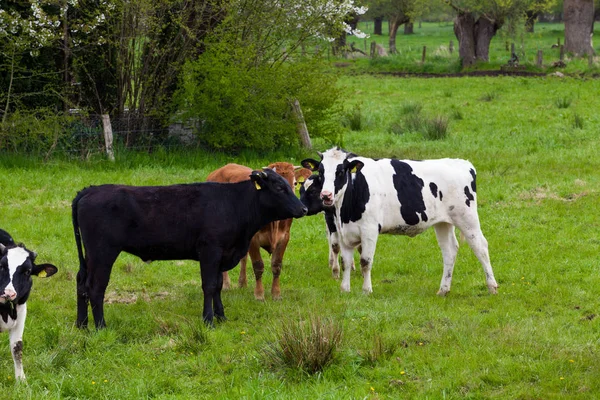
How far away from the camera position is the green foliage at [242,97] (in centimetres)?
1862

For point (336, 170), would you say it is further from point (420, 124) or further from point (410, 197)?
point (420, 124)

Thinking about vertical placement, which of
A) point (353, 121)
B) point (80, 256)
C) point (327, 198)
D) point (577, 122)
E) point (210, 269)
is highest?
point (327, 198)

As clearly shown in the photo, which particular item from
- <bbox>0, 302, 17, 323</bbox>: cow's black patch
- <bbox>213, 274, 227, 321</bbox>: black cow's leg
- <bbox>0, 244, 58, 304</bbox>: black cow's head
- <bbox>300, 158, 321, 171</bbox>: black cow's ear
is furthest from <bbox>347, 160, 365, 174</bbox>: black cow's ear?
<bbox>0, 302, 17, 323</bbox>: cow's black patch

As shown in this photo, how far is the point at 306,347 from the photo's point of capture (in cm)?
757

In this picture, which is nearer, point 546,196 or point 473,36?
point 546,196

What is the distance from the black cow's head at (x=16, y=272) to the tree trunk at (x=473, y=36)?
118 ft

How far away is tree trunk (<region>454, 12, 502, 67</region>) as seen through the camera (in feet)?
Result: 137

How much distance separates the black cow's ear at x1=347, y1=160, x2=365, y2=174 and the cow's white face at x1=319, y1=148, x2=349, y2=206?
10cm

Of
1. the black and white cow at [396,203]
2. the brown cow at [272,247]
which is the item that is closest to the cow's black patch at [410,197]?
the black and white cow at [396,203]

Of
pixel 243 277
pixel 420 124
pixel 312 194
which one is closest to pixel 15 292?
pixel 243 277

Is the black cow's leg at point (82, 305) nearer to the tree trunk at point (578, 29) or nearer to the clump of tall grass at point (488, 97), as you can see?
the clump of tall grass at point (488, 97)

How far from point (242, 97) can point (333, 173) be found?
8530mm

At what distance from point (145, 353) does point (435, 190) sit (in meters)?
4.23

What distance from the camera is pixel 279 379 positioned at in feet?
24.6
